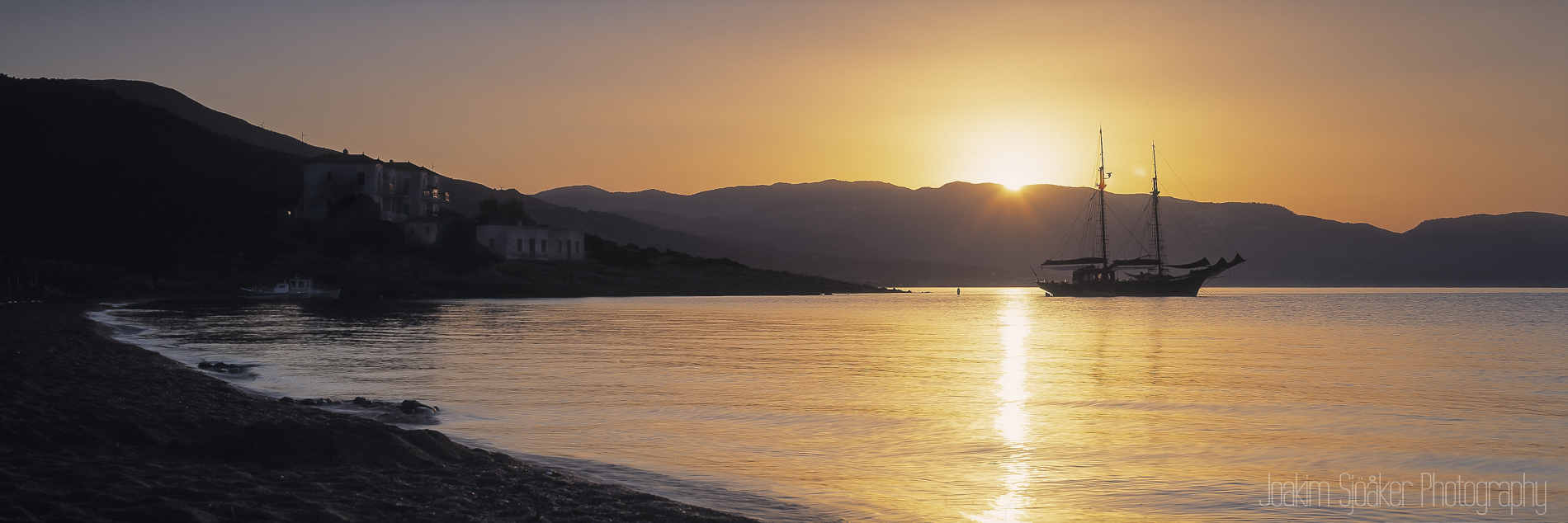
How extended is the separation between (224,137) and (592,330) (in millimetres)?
105427

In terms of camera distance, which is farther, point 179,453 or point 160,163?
point 160,163

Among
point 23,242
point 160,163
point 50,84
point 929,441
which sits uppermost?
point 50,84

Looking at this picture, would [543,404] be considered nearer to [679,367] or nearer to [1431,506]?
[679,367]

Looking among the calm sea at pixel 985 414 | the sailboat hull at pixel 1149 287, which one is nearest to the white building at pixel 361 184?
the calm sea at pixel 985 414

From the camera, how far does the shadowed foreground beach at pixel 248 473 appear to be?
7.67 meters

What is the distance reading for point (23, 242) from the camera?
244 ft

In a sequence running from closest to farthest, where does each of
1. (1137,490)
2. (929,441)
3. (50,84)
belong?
(1137,490) < (929,441) < (50,84)

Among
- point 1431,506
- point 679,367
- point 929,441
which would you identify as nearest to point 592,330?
point 679,367

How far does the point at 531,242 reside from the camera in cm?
10750

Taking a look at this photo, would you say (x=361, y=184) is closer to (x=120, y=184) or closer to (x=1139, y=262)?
(x=120, y=184)

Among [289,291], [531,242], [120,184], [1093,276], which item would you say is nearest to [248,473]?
[289,291]

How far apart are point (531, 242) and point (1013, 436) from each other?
97.9 m

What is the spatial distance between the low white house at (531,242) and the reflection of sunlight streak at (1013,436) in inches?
3144

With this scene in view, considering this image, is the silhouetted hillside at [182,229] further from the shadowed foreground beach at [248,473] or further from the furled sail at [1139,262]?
the shadowed foreground beach at [248,473]
